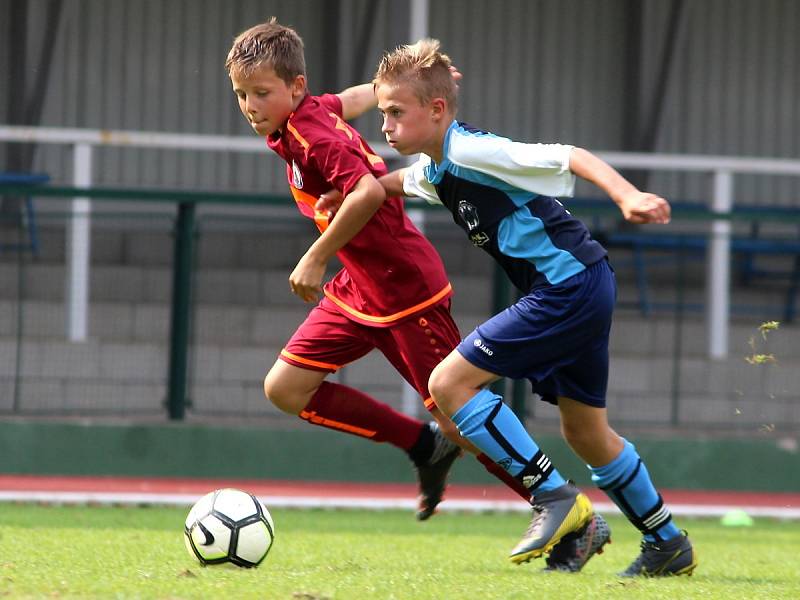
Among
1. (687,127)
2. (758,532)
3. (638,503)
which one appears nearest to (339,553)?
(638,503)

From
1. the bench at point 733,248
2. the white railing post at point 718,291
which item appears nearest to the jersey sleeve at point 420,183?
the bench at point 733,248

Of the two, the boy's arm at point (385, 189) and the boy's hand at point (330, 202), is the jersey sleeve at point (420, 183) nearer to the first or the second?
the boy's arm at point (385, 189)

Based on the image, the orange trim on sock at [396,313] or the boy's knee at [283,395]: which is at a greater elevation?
the orange trim on sock at [396,313]

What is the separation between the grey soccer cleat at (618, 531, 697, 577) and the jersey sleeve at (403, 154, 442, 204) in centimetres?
146

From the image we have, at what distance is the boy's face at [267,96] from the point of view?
207 inches

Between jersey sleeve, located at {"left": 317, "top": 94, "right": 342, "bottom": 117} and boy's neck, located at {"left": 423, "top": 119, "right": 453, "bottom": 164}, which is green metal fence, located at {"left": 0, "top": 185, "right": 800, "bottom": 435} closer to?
jersey sleeve, located at {"left": 317, "top": 94, "right": 342, "bottom": 117}

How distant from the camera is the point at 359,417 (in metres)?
5.83

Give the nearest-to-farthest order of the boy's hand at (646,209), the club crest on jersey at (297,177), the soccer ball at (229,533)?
the boy's hand at (646,209) → the soccer ball at (229,533) → the club crest on jersey at (297,177)

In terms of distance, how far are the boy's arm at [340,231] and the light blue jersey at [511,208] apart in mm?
267

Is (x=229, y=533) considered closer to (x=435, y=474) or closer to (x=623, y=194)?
(x=435, y=474)

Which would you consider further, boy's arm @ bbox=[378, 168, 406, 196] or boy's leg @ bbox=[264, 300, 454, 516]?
boy's leg @ bbox=[264, 300, 454, 516]

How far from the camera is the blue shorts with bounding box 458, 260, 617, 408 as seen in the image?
4.70 metres

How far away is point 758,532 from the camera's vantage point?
8180mm

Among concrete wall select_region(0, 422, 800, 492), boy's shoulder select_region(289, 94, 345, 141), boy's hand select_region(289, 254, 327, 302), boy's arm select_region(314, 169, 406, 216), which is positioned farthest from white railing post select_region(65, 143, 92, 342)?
boy's hand select_region(289, 254, 327, 302)
